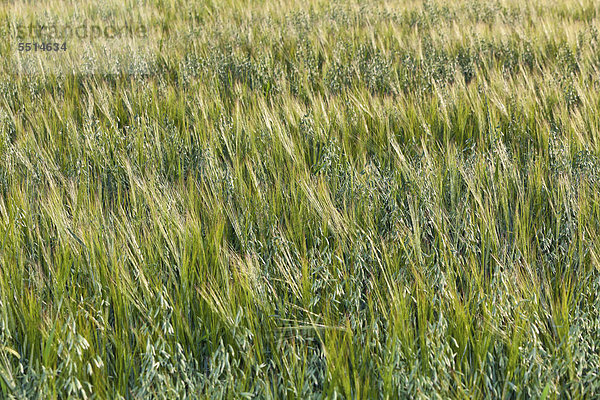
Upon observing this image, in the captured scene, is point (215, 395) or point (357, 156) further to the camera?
point (357, 156)

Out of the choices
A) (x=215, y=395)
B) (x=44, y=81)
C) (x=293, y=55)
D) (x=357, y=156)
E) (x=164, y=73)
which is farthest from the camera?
(x=293, y=55)

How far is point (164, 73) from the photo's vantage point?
3096 mm

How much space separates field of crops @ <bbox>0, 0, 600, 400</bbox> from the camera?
43.8 inches

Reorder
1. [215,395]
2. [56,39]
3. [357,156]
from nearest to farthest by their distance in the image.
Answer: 1. [215,395]
2. [357,156]
3. [56,39]

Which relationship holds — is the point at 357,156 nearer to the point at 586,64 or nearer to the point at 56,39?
the point at 586,64

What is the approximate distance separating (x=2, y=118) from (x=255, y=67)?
126 cm

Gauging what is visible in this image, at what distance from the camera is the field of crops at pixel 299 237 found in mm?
1113

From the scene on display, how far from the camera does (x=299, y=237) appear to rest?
4.99 feet

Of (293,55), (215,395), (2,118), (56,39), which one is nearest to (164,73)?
(293,55)

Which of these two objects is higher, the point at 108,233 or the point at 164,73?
the point at 164,73

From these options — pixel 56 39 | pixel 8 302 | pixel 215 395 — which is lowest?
pixel 215 395

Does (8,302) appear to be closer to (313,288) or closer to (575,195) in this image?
(313,288)

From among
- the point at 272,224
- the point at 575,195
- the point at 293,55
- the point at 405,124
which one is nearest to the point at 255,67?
the point at 293,55

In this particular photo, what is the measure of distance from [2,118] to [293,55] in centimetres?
164
